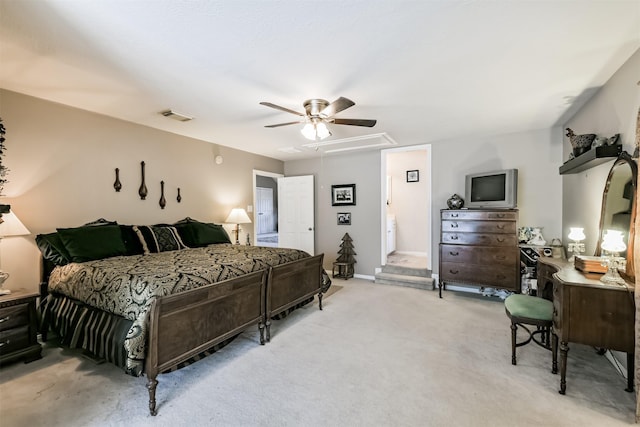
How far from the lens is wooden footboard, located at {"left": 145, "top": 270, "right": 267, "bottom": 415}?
6.13 feet

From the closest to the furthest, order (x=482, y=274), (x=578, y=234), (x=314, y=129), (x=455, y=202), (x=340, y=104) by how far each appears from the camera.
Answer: (x=340, y=104) → (x=578, y=234) → (x=314, y=129) → (x=482, y=274) → (x=455, y=202)

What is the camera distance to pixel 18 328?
7.76ft

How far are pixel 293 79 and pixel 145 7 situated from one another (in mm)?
1165

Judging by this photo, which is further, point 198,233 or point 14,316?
point 198,233

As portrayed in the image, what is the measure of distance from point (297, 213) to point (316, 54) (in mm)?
4156

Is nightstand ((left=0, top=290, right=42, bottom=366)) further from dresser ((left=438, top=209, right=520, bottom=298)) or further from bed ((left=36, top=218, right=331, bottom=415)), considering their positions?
dresser ((left=438, top=209, right=520, bottom=298))

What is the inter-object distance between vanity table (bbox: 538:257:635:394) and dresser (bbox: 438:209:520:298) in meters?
1.82

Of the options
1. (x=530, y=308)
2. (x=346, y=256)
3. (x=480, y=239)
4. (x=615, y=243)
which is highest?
(x=615, y=243)

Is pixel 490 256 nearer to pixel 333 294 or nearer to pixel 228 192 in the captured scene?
pixel 333 294

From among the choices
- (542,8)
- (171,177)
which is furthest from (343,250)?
(542,8)

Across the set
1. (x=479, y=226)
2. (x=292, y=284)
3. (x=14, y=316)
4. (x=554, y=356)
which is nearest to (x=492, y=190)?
(x=479, y=226)

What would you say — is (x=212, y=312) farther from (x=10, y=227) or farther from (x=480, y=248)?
(x=480, y=248)

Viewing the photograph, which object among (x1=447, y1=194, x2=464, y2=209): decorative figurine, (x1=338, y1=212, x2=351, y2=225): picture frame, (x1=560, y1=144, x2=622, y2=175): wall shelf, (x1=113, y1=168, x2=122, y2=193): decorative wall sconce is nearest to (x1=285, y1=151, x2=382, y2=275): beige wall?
(x1=338, y1=212, x2=351, y2=225): picture frame

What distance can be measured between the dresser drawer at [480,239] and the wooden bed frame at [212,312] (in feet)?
7.68
